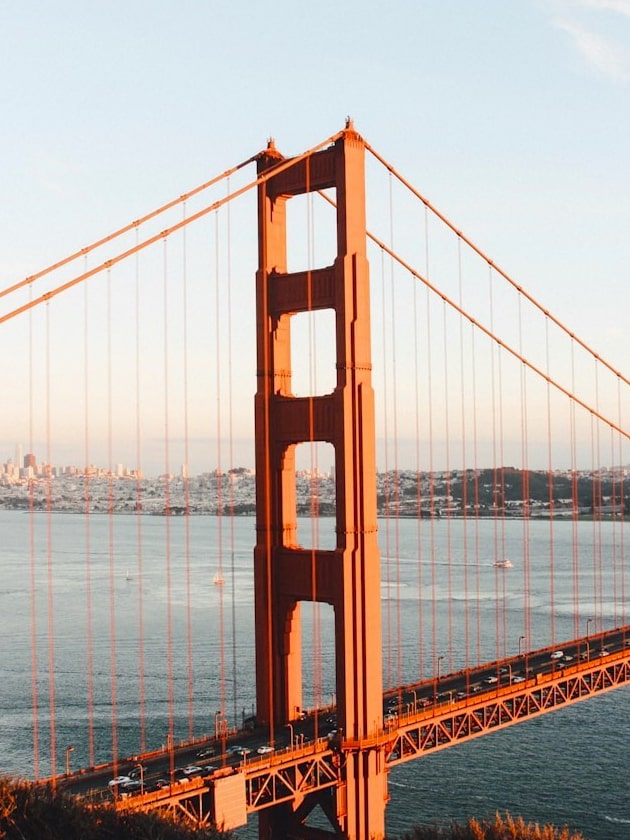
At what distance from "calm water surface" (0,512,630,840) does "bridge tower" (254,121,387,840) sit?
4722mm

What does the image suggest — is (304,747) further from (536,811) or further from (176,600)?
(176,600)

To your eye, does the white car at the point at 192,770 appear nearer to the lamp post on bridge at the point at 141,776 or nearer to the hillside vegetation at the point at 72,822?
the lamp post on bridge at the point at 141,776

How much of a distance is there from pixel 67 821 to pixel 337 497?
1039cm

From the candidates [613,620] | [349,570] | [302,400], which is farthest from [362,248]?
[613,620]

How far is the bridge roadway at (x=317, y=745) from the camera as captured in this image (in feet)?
69.6

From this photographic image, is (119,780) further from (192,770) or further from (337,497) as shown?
(337,497)

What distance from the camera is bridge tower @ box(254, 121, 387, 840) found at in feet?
82.0

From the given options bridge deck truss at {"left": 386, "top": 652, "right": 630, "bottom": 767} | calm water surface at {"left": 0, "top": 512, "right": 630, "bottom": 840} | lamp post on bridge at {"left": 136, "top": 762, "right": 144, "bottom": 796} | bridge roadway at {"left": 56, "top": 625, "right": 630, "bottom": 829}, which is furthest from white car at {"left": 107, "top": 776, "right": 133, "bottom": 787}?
bridge deck truss at {"left": 386, "top": 652, "right": 630, "bottom": 767}

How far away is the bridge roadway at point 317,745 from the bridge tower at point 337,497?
30.3 inches

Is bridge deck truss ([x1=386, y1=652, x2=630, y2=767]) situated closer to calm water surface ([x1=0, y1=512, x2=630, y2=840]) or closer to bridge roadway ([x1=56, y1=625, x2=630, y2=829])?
bridge roadway ([x1=56, y1=625, x2=630, y2=829])

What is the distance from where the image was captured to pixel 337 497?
25.1 meters

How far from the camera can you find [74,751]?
38.4m

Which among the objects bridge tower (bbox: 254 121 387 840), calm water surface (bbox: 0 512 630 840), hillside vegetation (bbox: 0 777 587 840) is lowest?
calm water surface (bbox: 0 512 630 840)

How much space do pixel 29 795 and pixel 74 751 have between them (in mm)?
22778
